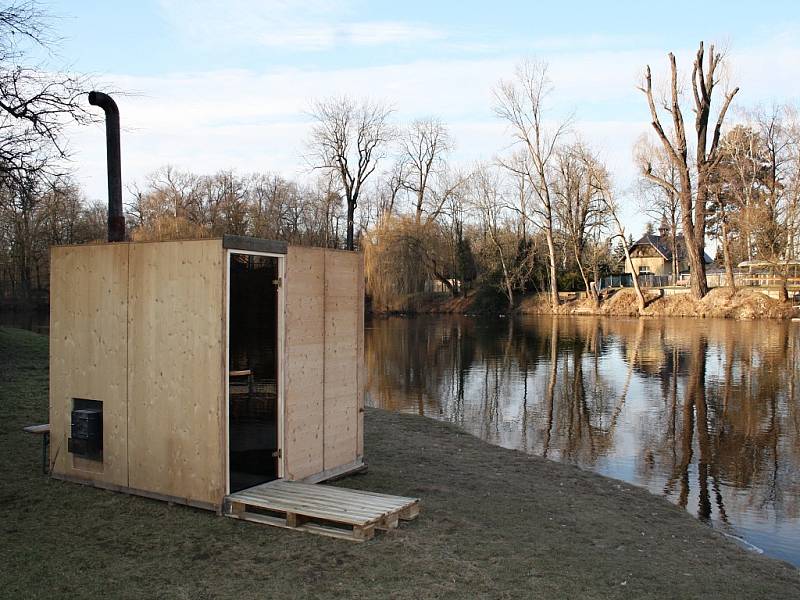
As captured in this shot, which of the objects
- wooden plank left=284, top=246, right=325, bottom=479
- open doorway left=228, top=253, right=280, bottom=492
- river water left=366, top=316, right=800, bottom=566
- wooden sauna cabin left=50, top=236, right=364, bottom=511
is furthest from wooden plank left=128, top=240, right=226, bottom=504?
river water left=366, top=316, right=800, bottom=566

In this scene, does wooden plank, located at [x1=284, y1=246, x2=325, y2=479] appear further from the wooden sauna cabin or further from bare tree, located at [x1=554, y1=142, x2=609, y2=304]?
bare tree, located at [x1=554, y1=142, x2=609, y2=304]

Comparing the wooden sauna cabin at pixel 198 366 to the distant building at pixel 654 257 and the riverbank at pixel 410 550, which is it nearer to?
the riverbank at pixel 410 550

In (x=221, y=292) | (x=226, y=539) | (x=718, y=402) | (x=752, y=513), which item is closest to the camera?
(x=226, y=539)

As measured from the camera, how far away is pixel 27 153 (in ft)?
52.4

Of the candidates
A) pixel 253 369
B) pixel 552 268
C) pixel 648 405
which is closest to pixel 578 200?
pixel 552 268

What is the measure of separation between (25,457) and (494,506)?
230 inches

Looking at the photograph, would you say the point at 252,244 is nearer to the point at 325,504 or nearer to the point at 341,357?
the point at 341,357

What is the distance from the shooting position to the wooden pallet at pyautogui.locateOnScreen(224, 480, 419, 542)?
19.9 ft

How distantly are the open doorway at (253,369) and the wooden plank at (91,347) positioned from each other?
3.90 feet

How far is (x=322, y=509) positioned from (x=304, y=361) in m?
1.81

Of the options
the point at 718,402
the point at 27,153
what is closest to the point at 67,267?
the point at 27,153

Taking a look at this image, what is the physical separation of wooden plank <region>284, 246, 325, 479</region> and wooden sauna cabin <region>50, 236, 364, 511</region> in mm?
18

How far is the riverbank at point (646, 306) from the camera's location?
42031mm

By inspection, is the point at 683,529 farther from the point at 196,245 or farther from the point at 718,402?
the point at 718,402
